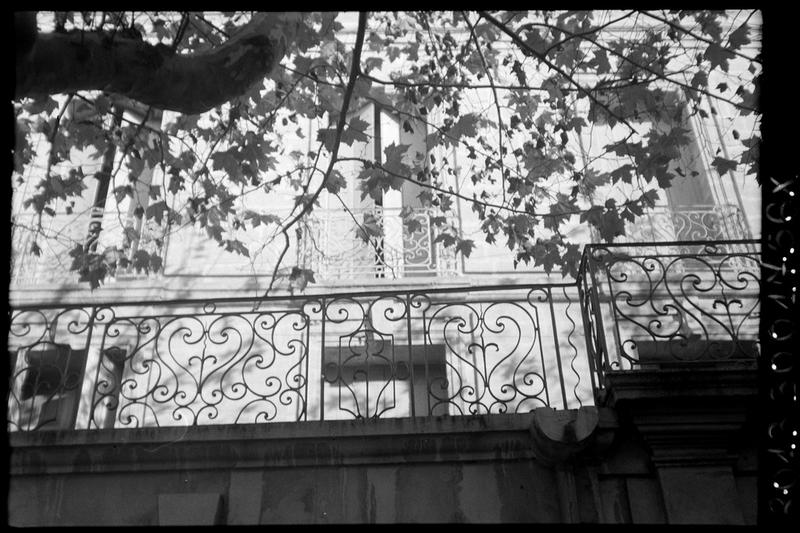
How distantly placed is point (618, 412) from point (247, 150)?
3844 millimetres

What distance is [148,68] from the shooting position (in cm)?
397

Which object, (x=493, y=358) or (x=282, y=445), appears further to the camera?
(x=493, y=358)

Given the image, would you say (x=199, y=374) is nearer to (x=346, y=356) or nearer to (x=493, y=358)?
(x=346, y=356)

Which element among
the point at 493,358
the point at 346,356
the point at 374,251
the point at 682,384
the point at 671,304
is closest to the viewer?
the point at 682,384

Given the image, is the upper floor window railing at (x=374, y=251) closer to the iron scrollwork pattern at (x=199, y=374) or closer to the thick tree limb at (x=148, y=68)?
the iron scrollwork pattern at (x=199, y=374)

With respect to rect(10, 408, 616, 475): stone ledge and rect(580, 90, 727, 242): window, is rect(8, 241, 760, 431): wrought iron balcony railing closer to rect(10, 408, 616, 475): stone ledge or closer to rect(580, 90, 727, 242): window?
rect(580, 90, 727, 242): window

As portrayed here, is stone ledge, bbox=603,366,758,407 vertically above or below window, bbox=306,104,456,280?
below

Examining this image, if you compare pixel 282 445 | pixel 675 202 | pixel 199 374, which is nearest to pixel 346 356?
pixel 199 374

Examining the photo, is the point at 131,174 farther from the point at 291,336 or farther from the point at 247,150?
the point at 291,336

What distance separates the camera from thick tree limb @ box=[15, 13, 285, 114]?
3.64m

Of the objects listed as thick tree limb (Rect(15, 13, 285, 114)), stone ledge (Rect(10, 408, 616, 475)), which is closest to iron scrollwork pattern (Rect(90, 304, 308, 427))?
stone ledge (Rect(10, 408, 616, 475))

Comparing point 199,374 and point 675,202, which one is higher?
point 675,202

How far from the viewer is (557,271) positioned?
973cm

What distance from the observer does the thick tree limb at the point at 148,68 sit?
3.64 metres
